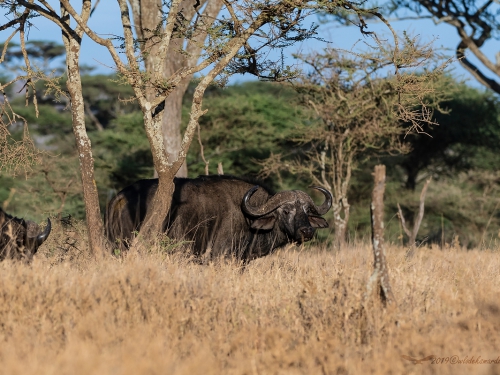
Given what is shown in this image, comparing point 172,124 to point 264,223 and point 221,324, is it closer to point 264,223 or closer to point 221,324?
point 264,223

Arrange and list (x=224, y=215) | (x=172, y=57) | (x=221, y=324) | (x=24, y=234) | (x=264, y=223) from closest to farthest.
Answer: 1. (x=221, y=324)
2. (x=24, y=234)
3. (x=224, y=215)
4. (x=264, y=223)
5. (x=172, y=57)

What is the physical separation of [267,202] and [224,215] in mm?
569

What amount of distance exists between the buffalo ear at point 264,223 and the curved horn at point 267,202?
0.31 feet

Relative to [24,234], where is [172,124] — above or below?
above

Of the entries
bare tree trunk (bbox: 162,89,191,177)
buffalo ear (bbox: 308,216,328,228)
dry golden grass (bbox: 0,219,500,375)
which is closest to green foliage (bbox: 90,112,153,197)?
bare tree trunk (bbox: 162,89,191,177)

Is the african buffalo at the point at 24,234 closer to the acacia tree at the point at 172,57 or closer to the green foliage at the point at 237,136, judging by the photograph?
the acacia tree at the point at 172,57

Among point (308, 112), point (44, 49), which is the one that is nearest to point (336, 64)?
point (308, 112)

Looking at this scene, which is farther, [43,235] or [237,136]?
[237,136]

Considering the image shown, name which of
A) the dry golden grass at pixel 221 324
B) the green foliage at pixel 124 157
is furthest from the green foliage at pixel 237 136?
the dry golden grass at pixel 221 324

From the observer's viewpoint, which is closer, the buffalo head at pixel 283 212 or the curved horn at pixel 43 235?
the curved horn at pixel 43 235

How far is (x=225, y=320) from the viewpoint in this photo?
4965 mm

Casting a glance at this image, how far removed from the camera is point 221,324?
4898mm

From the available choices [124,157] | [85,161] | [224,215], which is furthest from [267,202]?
[124,157]

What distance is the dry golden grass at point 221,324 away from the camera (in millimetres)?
4121
